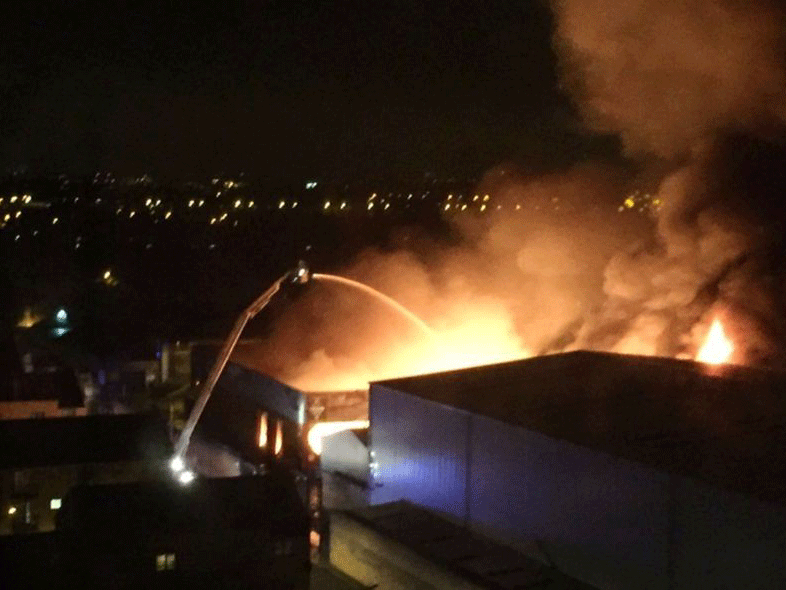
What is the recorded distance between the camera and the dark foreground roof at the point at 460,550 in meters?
6.20

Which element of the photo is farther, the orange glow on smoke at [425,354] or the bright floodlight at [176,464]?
the orange glow on smoke at [425,354]

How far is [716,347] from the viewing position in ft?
40.4

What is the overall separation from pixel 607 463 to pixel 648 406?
1616 millimetres

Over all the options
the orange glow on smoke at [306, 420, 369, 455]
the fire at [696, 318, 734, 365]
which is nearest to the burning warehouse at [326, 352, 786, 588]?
the orange glow on smoke at [306, 420, 369, 455]

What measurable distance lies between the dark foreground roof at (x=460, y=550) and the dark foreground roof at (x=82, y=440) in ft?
14.8

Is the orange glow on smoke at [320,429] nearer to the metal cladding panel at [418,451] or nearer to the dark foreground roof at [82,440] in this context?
the dark foreground roof at [82,440]

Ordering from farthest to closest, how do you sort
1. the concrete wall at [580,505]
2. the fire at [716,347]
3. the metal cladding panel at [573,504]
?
the fire at [716,347], the metal cladding panel at [573,504], the concrete wall at [580,505]

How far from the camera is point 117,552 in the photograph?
746cm

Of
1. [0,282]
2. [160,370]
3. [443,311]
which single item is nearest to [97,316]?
[0,282]

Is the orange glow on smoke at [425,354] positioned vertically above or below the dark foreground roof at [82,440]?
above

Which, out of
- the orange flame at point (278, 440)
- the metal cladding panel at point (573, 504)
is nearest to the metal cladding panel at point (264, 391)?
the orange flame at point (278, 440)

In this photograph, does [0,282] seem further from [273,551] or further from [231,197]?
[273,551]

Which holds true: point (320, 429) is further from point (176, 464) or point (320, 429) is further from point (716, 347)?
point (716, 347)

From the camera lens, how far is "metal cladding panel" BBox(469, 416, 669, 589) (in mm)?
5789
